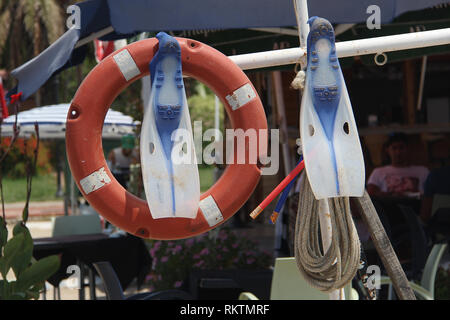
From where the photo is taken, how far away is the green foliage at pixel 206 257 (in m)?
4.83

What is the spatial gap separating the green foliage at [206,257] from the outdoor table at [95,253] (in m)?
0.17

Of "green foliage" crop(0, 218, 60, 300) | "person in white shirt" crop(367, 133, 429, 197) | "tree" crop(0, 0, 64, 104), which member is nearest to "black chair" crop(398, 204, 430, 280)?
"person in white shirt" crop(367, 133, 429, 197)

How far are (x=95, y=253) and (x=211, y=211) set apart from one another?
283cm

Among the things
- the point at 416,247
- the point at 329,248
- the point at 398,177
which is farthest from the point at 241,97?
the point at 398,177

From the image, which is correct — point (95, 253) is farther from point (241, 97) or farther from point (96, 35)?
point (241, 97)

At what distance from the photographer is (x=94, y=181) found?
1.97 meters

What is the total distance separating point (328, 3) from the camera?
10.1ft

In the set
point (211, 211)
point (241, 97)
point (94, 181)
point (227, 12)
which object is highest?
point (227, 12)

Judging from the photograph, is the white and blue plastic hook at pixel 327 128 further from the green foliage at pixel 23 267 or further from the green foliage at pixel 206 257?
the green foliage at pixel 206 257

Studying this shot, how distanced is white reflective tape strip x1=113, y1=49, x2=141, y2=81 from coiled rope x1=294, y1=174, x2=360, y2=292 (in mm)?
612

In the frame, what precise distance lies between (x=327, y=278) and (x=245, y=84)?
65cm

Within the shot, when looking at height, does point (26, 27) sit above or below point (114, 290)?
above

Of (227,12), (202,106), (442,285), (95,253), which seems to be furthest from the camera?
(202,106)
